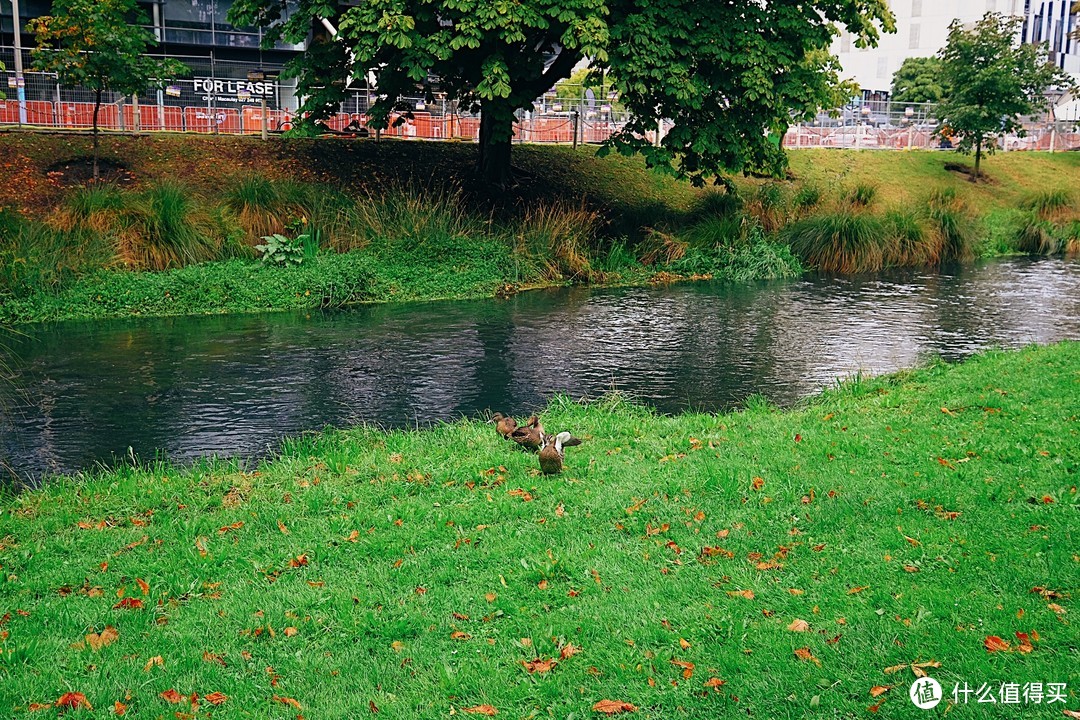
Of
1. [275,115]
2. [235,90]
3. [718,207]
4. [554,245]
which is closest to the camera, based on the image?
[554,245]

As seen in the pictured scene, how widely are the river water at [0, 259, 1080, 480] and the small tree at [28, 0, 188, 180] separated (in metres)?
5.48

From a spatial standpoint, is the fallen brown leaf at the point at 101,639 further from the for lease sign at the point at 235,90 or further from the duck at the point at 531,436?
the for lease sign at the point at 235,90

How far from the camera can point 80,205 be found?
19.5 meters

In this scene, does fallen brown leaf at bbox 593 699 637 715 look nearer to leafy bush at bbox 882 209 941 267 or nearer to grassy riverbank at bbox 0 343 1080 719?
grassy riverbank at bbox 0 343 1080 719

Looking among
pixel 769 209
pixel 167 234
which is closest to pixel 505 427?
pixel 167 234

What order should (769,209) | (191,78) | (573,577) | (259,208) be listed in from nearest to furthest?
1. (573,577)
2. (259,208)
3. (769,209)
4. (191,78)

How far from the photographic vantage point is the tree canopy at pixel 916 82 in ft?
182

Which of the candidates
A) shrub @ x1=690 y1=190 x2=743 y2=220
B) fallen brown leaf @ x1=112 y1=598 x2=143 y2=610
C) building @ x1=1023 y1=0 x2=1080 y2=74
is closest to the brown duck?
fallen brown leaf @ x1=112 y1=598 x2=143 y2=610

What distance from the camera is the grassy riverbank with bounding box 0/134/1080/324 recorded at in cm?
1869

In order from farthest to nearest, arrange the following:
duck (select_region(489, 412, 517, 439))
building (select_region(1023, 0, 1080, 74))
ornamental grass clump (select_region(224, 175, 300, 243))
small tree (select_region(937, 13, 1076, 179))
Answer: building (select_region(1023, 0, 1080, 74)) < small tree (select_region(937, 13, 1076, 179)) < ornamental grass clump (select_region(224, 175, 300, 243)) < duck (select_region(489, 412, 517, 439))

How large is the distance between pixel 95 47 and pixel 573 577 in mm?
17374

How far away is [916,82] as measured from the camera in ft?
191

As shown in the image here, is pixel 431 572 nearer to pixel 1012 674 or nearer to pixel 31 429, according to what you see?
pixel 1012 674

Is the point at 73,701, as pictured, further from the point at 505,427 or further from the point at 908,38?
the point at 908,38
